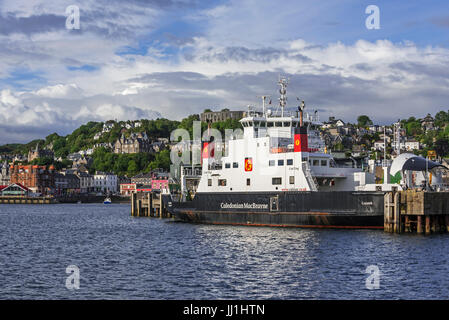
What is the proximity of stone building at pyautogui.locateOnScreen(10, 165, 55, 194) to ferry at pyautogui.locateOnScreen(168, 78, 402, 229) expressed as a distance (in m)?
116

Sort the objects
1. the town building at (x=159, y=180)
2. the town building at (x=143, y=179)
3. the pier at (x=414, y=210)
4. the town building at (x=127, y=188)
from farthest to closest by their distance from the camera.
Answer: the town building at (x=127, y=188)
the town building at (x=143, y=179)
the town building at (x=159, y=180)
the pier at (x=414, y=210)

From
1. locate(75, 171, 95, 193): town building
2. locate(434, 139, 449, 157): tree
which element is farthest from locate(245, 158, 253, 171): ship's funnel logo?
locate(75, 171, 95, 193): town building

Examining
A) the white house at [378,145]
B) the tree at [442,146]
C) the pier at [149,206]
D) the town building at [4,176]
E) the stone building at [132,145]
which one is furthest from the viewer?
the stone building at [132,145]

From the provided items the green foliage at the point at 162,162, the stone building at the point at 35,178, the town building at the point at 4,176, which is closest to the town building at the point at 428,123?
the green foliage at the point at 162,162

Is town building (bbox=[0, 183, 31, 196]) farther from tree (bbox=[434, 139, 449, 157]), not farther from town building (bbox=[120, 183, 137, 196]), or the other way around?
tree (bbox=[434, 139, 449, 157])

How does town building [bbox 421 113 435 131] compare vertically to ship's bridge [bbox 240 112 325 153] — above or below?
above

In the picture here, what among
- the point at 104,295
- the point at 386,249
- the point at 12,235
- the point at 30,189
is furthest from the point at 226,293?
the point at 30,189

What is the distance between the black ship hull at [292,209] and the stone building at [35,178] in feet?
382

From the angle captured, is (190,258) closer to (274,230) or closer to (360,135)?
→ (274,230)

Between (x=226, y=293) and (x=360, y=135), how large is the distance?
526 ft

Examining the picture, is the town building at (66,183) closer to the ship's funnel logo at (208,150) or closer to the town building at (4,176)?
the town building at (4,176)

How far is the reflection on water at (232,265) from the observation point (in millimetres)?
19250

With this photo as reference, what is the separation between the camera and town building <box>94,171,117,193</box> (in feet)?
535

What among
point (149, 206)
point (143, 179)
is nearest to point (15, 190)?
point (143, 179)
